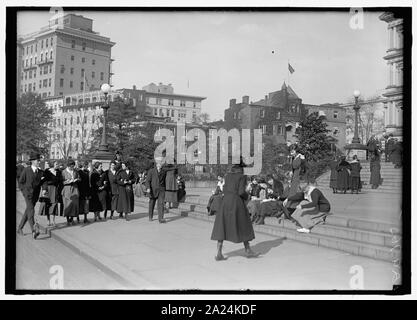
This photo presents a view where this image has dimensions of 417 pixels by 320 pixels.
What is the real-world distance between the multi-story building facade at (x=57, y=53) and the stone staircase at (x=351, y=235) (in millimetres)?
5783

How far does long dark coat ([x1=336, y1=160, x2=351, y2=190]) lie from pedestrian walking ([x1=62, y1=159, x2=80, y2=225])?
10.4 m

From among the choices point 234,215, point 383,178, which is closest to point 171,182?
point 234,215

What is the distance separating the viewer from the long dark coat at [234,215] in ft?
24.0

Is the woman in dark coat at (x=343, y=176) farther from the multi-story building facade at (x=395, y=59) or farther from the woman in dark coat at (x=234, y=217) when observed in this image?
the woman in dark coat at (x=234, y=217)

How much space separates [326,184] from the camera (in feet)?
64.8

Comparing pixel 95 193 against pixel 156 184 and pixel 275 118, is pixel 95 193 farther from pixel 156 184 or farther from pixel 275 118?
pixel 275 118

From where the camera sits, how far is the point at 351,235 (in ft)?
26.3

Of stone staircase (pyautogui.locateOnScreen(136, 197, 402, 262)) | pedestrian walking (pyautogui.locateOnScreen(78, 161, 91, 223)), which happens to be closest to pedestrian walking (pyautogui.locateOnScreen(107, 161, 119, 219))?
pedestrian walking (pyautogui.locateOnScreen(78, 161, 91, 223))

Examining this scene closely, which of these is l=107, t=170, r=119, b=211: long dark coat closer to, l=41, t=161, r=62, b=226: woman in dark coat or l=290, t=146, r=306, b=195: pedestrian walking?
l=41, t=161, r=62, b=226: woman in dark coat
